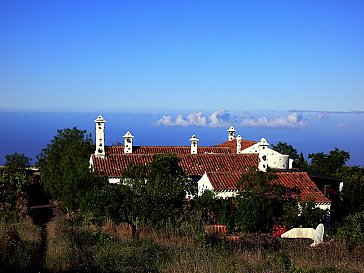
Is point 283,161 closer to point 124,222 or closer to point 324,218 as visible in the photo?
point 324,218

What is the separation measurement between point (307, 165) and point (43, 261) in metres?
31.1

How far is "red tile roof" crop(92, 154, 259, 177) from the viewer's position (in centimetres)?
3069

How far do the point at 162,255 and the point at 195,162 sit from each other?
67.5 ft

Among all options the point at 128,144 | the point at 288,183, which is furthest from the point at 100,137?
the point at 288,183

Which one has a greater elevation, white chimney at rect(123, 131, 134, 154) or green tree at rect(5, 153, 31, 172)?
white chimney at rect(123, 131, 134, 154)

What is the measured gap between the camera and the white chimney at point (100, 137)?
32.3 metres

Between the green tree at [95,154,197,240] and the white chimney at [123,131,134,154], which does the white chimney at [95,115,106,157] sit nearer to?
the white chimney at [123,131,134,154]

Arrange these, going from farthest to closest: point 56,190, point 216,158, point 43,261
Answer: point 216,158 → point 56,190 → point 43,261

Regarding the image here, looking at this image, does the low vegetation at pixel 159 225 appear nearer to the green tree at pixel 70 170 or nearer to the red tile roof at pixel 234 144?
the green tree at pixel 70 170

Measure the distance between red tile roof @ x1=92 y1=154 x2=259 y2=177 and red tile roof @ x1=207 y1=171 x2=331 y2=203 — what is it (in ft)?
15.7

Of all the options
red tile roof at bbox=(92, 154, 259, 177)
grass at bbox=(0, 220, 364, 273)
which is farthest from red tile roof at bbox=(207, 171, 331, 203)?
grass at bbox=(0, 220, 364, 273)

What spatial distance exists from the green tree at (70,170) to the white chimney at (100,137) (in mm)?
960

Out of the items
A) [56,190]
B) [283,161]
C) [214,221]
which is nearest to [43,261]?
[214,221]

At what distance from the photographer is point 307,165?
39.6 metres
